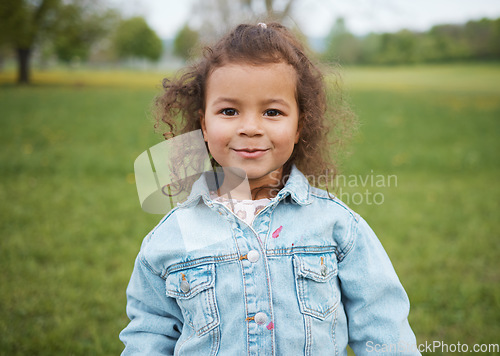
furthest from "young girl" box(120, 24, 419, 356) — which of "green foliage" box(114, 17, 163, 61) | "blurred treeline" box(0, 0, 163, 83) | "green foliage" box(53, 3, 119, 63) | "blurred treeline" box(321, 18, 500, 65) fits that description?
"green foliage" box(114, 17, 163, 61)

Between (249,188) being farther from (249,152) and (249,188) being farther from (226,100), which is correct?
(226,100)

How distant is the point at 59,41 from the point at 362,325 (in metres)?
23.2

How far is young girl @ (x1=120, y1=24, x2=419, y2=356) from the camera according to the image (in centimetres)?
131

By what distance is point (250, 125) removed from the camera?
133 cm

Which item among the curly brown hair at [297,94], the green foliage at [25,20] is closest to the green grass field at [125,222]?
the curly brown hair at [297,94]

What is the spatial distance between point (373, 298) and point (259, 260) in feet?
1.33

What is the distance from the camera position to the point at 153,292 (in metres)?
1.42

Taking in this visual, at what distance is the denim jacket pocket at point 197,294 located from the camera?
131 cm

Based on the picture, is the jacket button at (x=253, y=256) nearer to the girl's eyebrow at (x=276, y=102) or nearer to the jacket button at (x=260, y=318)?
the jacket button at (x=260, y=318)

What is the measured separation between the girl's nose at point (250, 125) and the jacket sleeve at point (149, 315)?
1.85 feet

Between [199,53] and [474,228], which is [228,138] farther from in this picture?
[474,228]

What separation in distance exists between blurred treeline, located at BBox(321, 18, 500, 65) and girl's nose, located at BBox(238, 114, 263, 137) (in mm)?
7033

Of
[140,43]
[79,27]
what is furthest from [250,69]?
[140,43]

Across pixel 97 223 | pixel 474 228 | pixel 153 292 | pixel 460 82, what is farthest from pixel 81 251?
pixel 460 82
